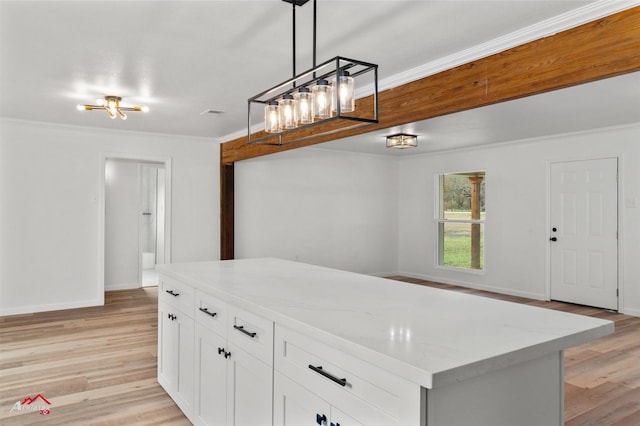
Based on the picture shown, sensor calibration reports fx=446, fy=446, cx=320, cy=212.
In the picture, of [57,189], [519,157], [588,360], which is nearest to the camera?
[588,360]

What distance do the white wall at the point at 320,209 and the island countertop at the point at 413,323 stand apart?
15.0 ft

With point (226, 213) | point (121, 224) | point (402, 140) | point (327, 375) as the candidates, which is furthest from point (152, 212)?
point (327, 375)

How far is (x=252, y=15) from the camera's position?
8.11ft

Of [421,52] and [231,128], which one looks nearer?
[421,52]

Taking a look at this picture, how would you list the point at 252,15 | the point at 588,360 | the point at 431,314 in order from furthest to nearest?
the point at 588,360
the point at 252,15
the point at 431,314

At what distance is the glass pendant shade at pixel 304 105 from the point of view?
6.82 ft

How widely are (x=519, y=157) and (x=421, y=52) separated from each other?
13.3 feet

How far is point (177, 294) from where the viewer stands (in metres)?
2.72

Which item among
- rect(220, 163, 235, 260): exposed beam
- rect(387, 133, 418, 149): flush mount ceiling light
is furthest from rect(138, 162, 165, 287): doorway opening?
rect(387, 133, 418, 149): flush mount ceiling light

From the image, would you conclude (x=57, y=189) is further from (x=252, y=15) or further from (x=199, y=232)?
(x=252, y=15)

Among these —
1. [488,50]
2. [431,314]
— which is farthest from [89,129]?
[431,314]

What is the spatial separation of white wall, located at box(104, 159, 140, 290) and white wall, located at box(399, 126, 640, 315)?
15.7 feet

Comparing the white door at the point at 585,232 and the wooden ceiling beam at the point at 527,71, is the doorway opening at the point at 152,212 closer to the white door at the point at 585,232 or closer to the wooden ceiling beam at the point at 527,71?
the wooden ceiling beam at the point at 527,71

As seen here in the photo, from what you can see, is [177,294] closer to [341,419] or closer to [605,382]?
[341,419]
